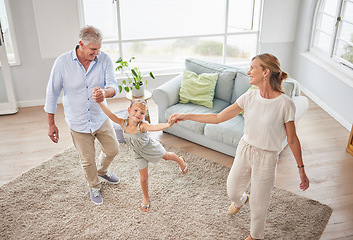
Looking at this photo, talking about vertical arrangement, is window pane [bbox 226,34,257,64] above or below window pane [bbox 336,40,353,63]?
below

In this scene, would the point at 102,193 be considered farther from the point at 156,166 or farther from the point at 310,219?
the point at 310,219

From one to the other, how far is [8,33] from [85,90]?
2617 millimetres

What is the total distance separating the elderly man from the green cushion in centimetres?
140

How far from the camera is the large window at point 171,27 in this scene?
543 centimetres

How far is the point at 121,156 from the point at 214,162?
3.44 ft

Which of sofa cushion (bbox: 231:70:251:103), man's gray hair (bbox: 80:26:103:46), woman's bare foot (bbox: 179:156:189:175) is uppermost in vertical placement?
man's gray hair (bbox: 80:26:103:46)

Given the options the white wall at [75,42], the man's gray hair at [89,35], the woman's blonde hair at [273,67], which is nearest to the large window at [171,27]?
the white wall at [75,42]

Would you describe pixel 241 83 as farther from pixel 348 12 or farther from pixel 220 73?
pixel 348 12

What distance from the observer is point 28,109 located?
5402 millimetres

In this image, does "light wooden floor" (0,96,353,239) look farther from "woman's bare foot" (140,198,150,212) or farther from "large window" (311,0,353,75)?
"woman's bare foot" (140,198,150,212)

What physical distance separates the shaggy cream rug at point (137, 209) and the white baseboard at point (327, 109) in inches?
69.8

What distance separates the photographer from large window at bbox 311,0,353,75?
493 centimetres

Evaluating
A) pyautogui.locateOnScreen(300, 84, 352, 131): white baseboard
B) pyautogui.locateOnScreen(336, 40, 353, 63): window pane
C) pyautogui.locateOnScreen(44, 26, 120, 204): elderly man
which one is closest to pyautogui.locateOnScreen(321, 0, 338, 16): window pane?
pyautogui.locateOnScreen(336, 40, 353, 63): window pane

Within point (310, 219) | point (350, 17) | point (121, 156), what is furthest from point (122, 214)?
point (350, 17)
